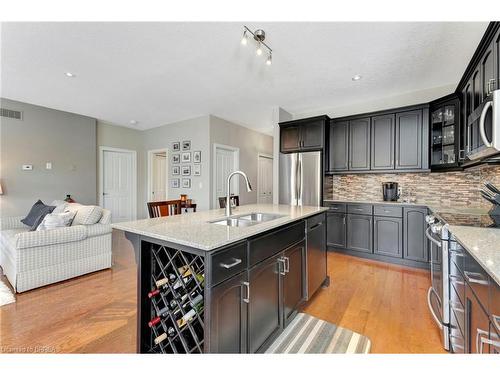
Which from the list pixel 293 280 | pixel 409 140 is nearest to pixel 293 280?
pixel 293 280

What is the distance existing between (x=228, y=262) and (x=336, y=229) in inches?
119

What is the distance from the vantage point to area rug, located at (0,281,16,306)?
213cm

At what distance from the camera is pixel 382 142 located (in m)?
3.54

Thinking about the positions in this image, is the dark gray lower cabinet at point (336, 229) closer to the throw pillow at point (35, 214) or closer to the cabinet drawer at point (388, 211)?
the cabinet drawer at point (388, 211)

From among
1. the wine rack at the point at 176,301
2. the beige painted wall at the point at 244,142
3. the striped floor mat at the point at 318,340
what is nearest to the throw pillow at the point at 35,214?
the beige painted wall at the point at 244,142

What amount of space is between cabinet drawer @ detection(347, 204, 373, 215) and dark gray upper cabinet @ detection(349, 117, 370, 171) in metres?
0.62

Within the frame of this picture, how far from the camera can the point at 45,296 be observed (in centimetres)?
227

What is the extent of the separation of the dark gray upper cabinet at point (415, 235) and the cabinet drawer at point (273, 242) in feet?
6.88

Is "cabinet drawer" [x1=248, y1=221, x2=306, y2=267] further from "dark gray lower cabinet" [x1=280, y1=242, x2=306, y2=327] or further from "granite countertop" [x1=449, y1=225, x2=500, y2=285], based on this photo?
"granite countertop" [x1=449, y1=225, x2=500, y2=285]

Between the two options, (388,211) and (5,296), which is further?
(388,211)

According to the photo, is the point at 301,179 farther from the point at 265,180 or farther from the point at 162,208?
the point at 265,180

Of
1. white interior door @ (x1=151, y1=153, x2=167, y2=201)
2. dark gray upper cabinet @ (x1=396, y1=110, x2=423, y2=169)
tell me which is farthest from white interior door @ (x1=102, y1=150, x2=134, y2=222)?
dark gray upper cabinet @ (x1=396, y1=110, x2=423, y2=169)
